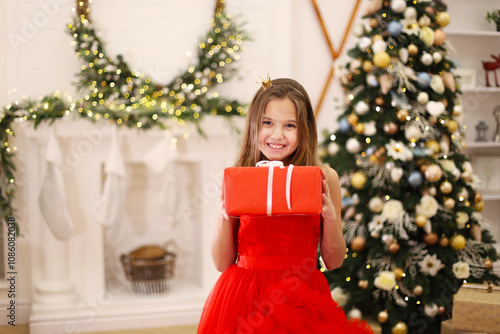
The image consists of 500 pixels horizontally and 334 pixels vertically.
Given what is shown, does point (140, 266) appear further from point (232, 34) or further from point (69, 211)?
point (232, 34)

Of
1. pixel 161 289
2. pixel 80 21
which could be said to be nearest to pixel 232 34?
pixel 80 21

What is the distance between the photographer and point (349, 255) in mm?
2604

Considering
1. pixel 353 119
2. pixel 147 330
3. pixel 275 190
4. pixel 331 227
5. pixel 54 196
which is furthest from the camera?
pixel 147 330

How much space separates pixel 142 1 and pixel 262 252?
2612 millimetres

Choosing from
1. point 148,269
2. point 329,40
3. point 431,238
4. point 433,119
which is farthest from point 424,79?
point 148,269

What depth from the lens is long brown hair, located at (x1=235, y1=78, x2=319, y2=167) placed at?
4.22 ft

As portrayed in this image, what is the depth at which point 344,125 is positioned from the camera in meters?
2.69

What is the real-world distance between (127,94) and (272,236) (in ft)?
6.97

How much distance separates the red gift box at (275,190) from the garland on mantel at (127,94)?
2020mm

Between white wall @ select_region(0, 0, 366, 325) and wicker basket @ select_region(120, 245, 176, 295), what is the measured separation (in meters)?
0.69

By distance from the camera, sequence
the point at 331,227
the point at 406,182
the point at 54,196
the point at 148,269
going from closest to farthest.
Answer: the point at 331,227, the point at 406,182, the point at 54,196, the point at 148,269

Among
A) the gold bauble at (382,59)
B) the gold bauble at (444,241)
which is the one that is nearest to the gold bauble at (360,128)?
the gold bauble at (382,59)

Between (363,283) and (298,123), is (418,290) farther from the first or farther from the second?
(298,123)

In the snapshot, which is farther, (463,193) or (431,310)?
(463,193)
